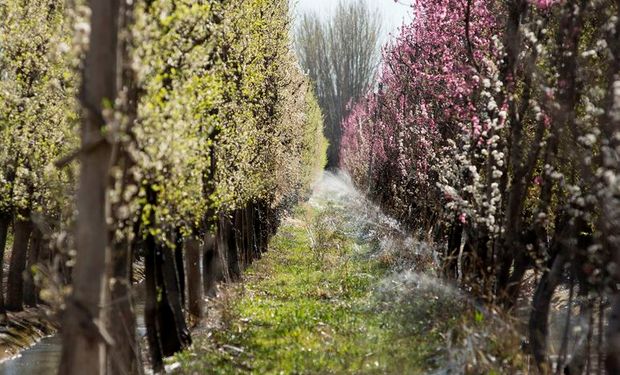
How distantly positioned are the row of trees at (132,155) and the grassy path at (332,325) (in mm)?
1067

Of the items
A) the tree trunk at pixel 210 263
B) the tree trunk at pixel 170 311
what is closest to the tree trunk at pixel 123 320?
the tree trunk at pixel 170 311

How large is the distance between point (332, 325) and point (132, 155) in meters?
8.88

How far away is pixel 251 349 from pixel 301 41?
96.4m

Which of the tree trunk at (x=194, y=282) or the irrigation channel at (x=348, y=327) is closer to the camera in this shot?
the irrigation channel at (x=348, y=327)

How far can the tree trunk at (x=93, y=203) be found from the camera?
24.7 ft

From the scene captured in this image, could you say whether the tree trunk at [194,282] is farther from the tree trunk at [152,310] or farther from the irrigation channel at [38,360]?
the tree trunk at [152,310]

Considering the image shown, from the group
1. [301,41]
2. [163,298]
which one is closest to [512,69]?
[163,298]

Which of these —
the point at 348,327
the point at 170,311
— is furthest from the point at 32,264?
the point at 348,327

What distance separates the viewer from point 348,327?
16359 mm

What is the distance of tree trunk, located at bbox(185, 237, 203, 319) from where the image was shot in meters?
19.0

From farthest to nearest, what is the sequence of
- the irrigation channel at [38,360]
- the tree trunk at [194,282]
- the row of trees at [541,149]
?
the tree trunk at [194,282], the irrigation channel at [38,360], the row of trees at [541,149]

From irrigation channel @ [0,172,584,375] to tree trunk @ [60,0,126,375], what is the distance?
5.14 metres

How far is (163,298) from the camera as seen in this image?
48.2 feet

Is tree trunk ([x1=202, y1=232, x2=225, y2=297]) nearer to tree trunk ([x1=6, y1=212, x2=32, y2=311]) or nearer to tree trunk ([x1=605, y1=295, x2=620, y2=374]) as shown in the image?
tree trunk ([x1=6, y1=212, x2=32, y2=311])
